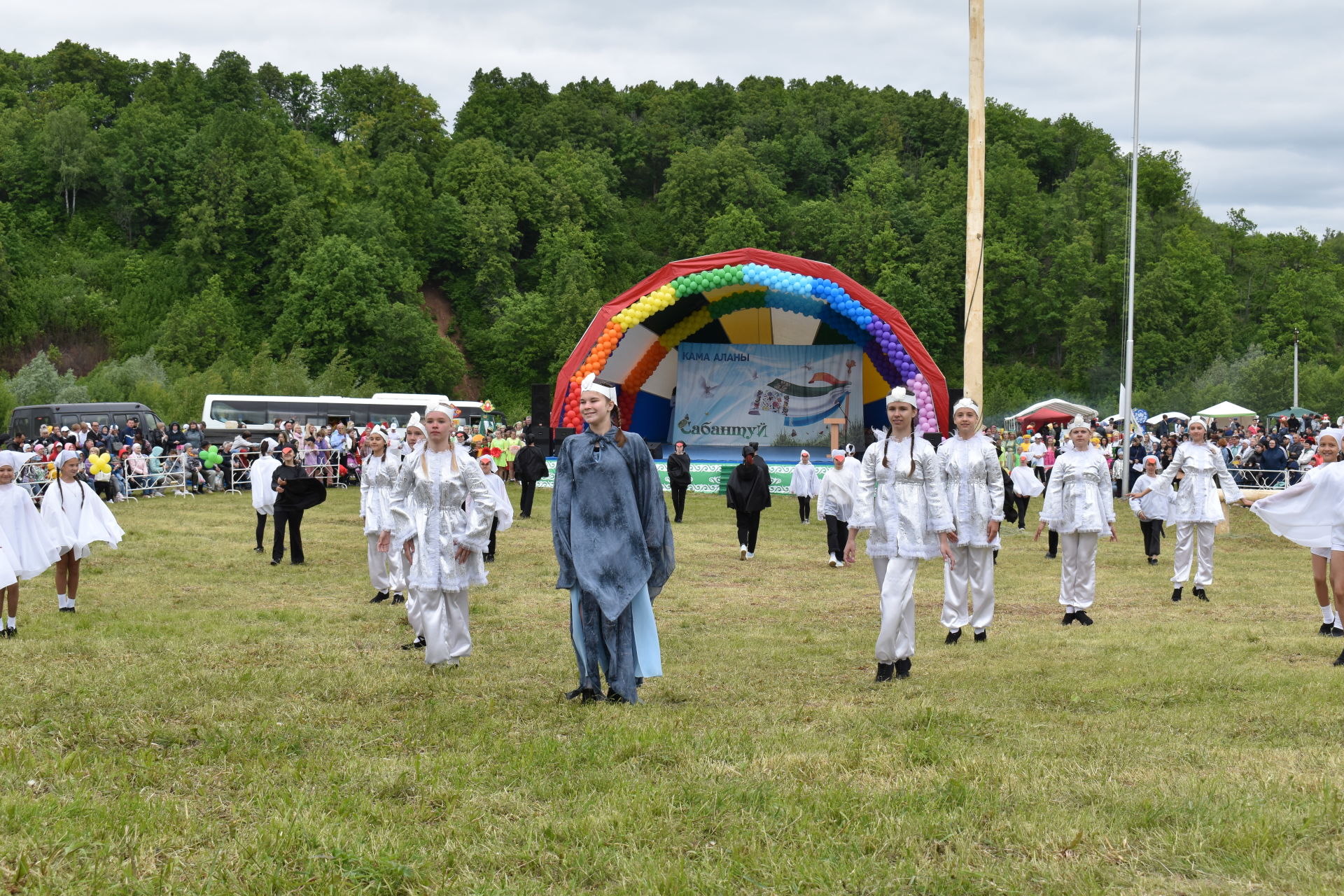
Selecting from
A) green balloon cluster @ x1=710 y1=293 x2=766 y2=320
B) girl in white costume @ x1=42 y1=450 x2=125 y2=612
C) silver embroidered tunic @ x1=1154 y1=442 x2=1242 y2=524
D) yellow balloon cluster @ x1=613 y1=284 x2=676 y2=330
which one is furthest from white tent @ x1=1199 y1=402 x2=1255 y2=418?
girl in white costume @ x1=42 y1=450 x2=125 y2=612

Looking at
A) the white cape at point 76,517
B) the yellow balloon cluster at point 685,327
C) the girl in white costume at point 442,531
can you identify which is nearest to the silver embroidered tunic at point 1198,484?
the girl in white costume at point 442,531

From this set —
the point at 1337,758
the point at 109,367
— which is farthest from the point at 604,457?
the point at 109,367

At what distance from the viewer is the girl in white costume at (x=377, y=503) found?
13.1m

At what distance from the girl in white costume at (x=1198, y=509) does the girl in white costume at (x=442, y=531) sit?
8.07 metres

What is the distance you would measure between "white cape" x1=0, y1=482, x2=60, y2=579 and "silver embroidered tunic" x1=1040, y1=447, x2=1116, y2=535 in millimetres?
9117

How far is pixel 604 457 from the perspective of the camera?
7.57 meters

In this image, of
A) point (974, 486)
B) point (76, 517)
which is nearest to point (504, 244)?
point (76, 517)

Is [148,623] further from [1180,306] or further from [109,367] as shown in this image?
[1180,306]

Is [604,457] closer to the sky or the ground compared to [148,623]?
closer to the sky

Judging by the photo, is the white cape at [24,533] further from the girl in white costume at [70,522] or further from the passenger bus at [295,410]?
the passenger bus at [295,410]

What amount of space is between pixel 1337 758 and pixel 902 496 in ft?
11.4

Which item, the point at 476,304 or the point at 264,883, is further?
the point at 476,304

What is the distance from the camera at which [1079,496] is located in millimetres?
11883

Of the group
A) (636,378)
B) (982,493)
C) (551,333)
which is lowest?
(982,493)
